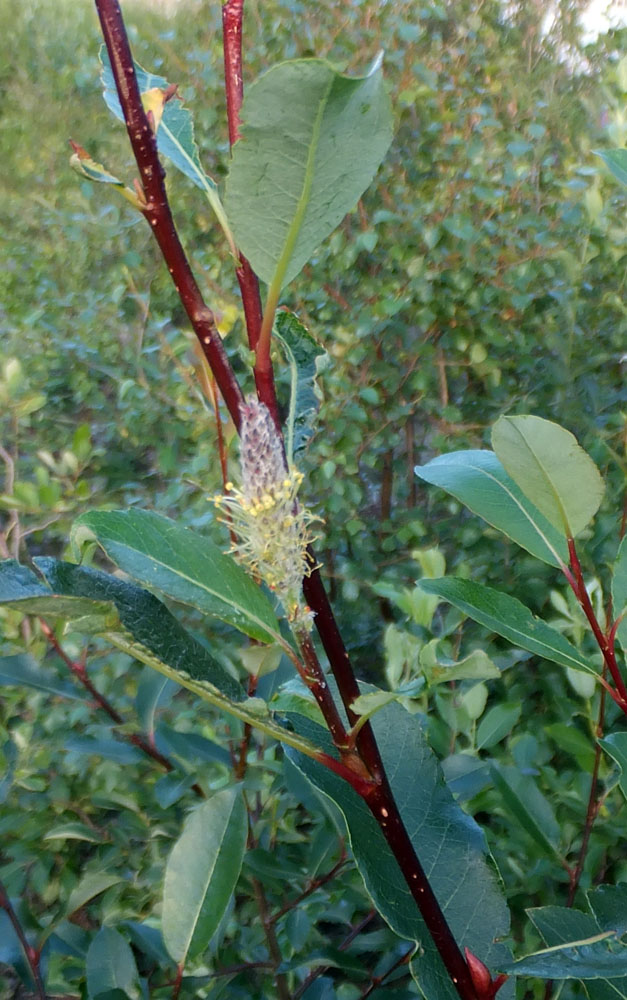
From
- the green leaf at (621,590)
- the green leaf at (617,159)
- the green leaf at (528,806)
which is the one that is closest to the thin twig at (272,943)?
the green leaf at (528,806)

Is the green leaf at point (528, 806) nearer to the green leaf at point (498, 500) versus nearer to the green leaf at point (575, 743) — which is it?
the green leaf at point (575, 743)

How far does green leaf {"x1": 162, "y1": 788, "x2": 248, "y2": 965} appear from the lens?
0.51m

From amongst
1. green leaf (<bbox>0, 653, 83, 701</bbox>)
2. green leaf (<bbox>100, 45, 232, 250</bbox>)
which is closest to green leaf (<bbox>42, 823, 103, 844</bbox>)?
green leaf (<bbox>0, 653, 83, 701</bbox>)

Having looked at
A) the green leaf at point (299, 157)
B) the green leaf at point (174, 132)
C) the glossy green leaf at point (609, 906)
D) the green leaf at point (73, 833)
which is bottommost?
the green leaf at point (73, 833)

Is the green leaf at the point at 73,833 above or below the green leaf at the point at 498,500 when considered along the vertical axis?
below

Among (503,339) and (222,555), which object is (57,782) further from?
(503,339)

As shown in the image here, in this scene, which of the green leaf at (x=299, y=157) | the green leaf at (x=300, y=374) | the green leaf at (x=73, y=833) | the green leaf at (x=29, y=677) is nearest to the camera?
the green leaf at (x=299, y=157)

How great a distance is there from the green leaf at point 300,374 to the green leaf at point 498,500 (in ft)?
0.40

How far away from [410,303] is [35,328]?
4.17 ft

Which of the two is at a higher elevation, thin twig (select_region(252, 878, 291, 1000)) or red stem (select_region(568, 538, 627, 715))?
red stem (select_region(568, 538, 627, 715))

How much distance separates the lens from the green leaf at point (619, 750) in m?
0.40

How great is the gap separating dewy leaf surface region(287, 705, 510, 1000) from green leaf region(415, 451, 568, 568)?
14cm

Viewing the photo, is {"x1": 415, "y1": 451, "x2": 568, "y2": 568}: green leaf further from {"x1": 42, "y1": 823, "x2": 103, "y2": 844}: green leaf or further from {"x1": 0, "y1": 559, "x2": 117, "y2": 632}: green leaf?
{"x1": 42, "y1": 823, "x2": 103, "y2": 844}: green leaf

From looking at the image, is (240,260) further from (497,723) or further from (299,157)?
(497,723)
